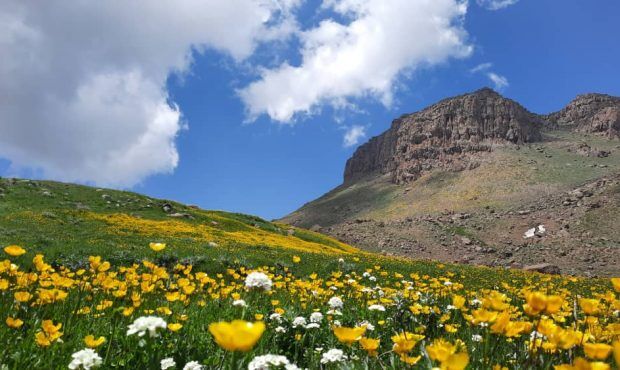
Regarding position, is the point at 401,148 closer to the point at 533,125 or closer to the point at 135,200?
the point at 533,125

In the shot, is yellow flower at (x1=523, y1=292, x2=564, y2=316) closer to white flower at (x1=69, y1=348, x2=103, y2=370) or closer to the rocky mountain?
white flower at (x1=69, y1=348, x2=103, y2=370)

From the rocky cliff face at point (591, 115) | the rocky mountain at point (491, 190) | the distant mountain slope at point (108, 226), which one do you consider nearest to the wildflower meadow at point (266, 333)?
the distant mountain slope at point (108, 226)

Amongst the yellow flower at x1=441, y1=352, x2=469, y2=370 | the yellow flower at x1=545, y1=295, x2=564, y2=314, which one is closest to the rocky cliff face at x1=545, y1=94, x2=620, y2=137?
the yellow flower at x1=545, y1=295, x2=564, y2=314

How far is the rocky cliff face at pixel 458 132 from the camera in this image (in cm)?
13112

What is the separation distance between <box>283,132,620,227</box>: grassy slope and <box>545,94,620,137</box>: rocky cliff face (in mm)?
6554

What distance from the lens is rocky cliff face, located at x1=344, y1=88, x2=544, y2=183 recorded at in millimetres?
131125

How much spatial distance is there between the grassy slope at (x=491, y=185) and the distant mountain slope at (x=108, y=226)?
200 ft

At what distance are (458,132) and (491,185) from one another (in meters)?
48.9

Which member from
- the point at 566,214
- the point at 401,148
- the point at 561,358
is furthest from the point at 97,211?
the point at 401,148

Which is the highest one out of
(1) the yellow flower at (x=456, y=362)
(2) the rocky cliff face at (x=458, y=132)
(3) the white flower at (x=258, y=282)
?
(2) the rocky cliff face at (x=458, y=132)

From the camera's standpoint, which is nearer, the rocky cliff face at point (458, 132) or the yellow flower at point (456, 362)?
the yellow flower at point (456, 362)

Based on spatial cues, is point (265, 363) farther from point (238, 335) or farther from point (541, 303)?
point (541, 303)

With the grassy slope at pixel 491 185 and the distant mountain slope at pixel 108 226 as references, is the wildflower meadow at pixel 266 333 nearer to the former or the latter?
the distant mountain slope at pixel 108 226

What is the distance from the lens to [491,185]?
97.6 metres
